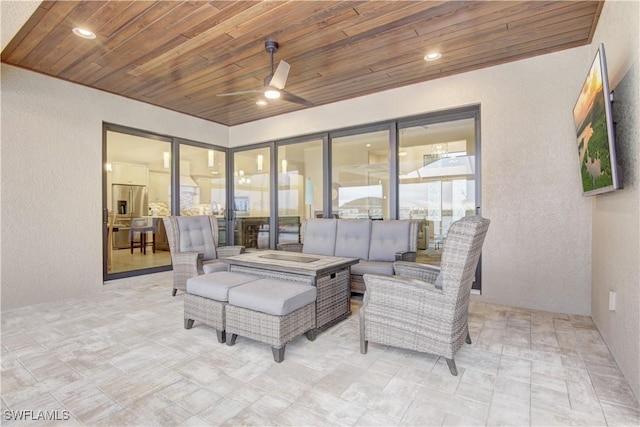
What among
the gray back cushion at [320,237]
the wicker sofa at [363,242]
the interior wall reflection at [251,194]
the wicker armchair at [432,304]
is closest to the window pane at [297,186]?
the interior wall reflection at [251,194]

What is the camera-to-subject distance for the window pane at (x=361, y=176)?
484cm

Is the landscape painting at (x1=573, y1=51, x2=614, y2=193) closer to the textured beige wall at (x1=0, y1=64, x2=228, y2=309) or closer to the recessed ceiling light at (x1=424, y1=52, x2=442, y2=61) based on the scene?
the recessed ceiling light at (x1=424, y1=52, x2=442, y2=61)

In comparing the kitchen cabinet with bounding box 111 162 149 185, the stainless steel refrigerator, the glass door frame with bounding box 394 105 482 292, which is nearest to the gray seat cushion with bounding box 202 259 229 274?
the stainless steel refrigerator

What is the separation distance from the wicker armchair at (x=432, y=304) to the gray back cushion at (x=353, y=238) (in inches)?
70.1

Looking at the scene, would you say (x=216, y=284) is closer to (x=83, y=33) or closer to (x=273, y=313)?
(x=273, y=313)

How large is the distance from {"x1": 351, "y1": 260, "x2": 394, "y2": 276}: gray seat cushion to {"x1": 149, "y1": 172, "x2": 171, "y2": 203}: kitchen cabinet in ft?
11.8

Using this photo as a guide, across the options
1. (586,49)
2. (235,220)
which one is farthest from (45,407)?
(586,49)

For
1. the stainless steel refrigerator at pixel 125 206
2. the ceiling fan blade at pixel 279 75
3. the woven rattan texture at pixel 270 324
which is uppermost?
the ceiling fan blade at pixel 279 75

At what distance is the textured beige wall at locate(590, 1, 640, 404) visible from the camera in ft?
6.29

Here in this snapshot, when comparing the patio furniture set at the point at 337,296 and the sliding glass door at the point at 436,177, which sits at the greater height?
the sliding glass door at the point at 436,177

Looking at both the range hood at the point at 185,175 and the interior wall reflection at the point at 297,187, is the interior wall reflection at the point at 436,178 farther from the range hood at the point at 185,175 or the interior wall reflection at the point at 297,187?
the range hood at the point at 185,175

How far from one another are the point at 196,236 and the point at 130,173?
1.66 meters

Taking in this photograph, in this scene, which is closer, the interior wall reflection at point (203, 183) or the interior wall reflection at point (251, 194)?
the interior wall reflection at point (203, 183)

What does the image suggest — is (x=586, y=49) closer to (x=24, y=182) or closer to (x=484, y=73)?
(x=484, y=73)
